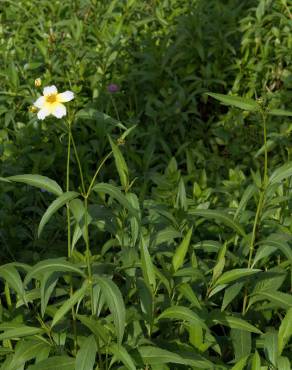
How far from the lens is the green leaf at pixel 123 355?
1701mm

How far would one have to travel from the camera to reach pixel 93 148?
132 inches

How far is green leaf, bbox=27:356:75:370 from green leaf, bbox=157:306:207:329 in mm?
263

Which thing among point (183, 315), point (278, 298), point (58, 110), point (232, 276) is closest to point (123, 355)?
point (183, 315)

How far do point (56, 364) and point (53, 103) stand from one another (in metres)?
0.67

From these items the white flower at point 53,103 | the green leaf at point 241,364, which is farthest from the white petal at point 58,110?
the green leaf at point 241,364

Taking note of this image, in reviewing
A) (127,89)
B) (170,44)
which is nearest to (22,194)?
(127,89)

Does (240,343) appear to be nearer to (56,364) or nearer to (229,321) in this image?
(229,321)

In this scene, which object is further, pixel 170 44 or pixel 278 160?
pixel 170 44

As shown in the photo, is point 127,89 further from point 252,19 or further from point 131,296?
point 131,296

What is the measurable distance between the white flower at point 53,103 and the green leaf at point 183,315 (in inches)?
22.9

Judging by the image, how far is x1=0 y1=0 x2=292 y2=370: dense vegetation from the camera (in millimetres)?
1871

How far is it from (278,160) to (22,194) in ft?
4.12

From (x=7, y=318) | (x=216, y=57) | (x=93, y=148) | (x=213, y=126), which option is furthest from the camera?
(x=216, y=57)

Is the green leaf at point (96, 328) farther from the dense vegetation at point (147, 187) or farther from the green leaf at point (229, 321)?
the green leaf at point (229, 321)
